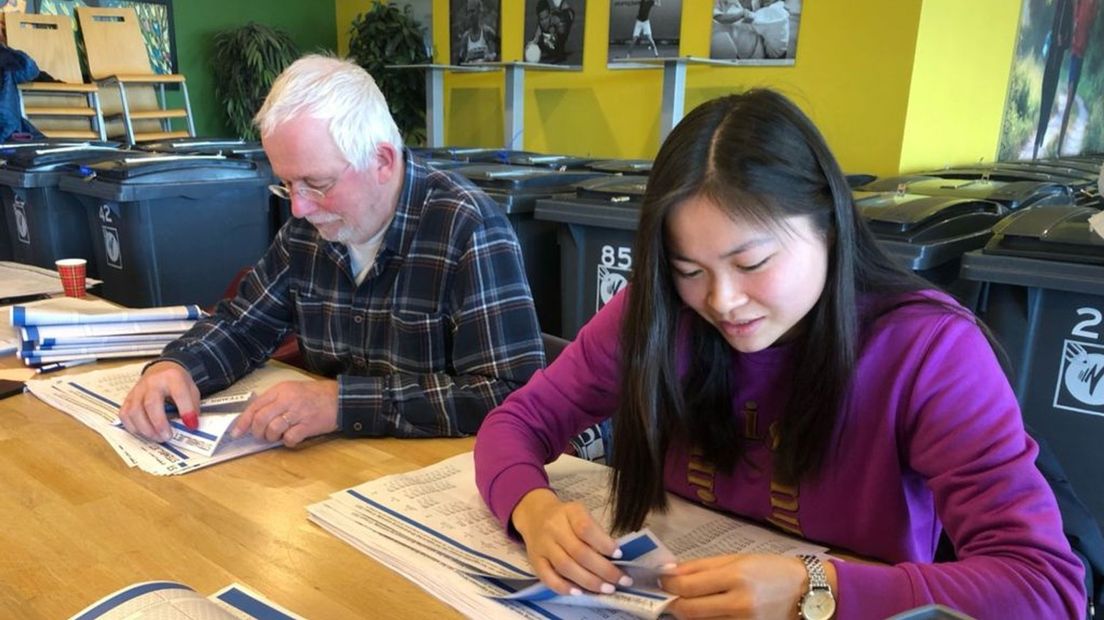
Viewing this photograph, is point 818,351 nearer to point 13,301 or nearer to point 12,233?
point 13,301

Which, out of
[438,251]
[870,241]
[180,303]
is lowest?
[180,303]

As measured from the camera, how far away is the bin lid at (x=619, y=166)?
9.56 ft

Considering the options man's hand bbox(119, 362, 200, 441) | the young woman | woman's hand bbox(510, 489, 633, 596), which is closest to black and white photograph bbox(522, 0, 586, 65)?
man's hand bbox(119, 362, 200, 441)

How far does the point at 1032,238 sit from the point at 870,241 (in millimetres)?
850

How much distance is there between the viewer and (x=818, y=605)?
693 mm

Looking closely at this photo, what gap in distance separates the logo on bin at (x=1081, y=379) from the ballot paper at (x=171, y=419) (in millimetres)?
1369

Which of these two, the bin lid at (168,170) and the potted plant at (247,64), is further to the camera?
the potted plant at (247,64)

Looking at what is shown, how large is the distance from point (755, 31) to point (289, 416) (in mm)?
3684

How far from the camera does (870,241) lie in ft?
2.95

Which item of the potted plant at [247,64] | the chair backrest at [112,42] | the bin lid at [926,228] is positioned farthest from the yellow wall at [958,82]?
the chair backrest at [112,42]

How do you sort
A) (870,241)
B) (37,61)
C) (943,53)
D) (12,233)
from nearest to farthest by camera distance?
(870,241) < (12,233) < (943,53) < (37,61)

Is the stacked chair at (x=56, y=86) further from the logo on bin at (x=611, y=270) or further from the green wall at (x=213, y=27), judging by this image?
the logo on bin at (x=611, y=270)

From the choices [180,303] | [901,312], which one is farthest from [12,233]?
[901,312]

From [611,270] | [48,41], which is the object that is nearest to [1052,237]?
[611,270]
